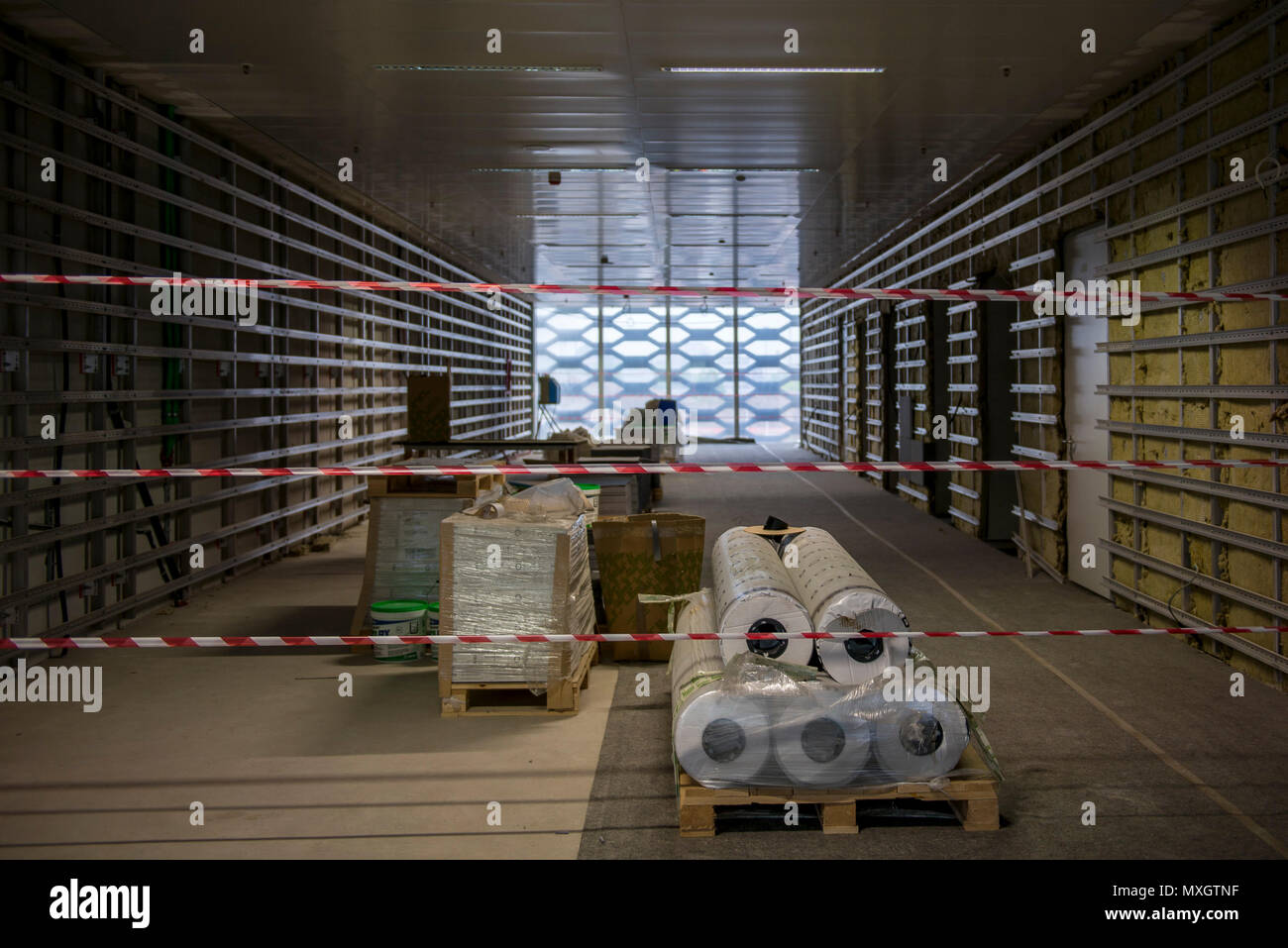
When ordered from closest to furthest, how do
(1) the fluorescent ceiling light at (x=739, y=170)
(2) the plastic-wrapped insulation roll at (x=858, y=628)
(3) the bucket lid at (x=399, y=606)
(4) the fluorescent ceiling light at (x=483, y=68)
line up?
(2) the plastic-wrapped insulation roll at (x=858, y=628) → (3) the bucket lid at (x=399, y=606) → (4) the fluorescent ceiling light at (x=483, y=68) → (1) the fluorescent ceiling light at (x=739, y=170)

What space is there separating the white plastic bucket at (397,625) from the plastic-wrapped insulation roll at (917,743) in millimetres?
3377

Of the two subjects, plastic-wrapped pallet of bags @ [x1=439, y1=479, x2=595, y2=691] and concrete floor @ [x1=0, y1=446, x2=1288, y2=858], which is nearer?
concrete floor @ [x1=0, y1=446, x2=1288, y2=858]

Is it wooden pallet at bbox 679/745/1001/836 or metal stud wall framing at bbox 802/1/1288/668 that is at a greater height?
metal stud wall framing at bbox 802/1/1288/668

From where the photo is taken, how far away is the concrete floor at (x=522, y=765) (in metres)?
3.74

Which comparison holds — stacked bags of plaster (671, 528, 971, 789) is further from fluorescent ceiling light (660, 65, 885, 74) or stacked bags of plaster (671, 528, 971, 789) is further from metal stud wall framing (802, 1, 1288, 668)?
fluorescent ceiling light (660, 65, 885, 74)

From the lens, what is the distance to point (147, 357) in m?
7.81

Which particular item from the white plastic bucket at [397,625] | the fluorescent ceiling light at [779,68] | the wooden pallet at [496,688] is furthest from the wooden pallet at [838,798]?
the fluorescent ceiling light at [779,68]

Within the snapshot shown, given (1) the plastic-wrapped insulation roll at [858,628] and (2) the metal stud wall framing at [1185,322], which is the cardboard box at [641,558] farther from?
(2) the metal stud wall framing at [1185,322]

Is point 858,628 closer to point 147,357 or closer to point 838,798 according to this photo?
point 838,798

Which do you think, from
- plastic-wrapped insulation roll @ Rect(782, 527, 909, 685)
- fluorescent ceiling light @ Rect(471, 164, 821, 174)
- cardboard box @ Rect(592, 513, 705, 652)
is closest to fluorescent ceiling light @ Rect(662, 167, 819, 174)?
fluorescent ceiling light @ Rect(471, 164, 821, 174)

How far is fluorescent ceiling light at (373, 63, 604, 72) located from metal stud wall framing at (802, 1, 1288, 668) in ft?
12.5

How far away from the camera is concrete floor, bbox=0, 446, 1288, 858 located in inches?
147

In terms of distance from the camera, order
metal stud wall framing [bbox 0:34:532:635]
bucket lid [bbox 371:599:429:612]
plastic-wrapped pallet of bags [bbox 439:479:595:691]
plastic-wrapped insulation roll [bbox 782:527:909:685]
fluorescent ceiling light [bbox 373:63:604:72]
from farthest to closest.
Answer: fluorescent ceiling light [bbox 373:63:604:72] → bucket lid [bbox 371:599:429:612] → metal stud wall framing [bbox 0:34:532:635] → plastic-wrapped pallet of bags [bbox 439:479:595:691] → plastic-wrapped insulation roll [bbox 782:527:909:685]
